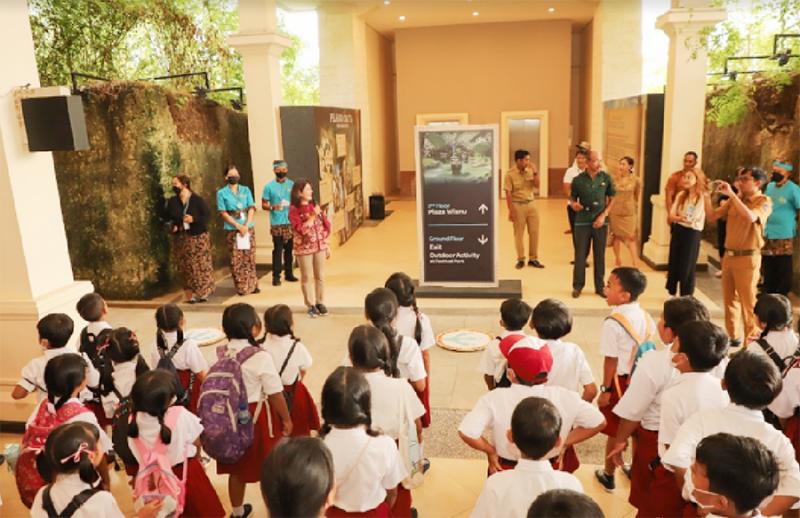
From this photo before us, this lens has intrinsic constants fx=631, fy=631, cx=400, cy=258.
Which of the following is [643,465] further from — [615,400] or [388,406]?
[388,406]

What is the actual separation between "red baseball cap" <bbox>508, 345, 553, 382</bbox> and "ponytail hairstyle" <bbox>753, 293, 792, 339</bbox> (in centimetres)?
149

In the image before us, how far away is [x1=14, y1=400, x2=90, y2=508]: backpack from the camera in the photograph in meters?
2.94

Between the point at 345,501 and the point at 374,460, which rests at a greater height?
the point at 374,460

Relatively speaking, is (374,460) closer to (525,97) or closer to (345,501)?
(345,501)

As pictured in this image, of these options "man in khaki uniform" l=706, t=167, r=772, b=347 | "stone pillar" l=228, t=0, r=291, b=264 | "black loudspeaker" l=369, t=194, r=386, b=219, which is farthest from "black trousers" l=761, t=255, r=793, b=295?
"black loudspeaker" l=369, t=194, r=386, b=219

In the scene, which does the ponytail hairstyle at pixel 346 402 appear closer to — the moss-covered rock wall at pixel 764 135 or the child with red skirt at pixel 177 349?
the child with red skirt at pixel 177 349

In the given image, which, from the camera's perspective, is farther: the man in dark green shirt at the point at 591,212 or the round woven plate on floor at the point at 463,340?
the man in dark green shirt at the point at 591,212

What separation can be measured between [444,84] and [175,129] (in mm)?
9905

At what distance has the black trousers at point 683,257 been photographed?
6.43 metres

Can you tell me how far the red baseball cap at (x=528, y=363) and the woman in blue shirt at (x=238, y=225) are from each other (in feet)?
19.0

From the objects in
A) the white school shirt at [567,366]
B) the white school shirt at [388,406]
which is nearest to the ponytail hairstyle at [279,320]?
the white school shirt at [388,406]

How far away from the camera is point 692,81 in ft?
26.3

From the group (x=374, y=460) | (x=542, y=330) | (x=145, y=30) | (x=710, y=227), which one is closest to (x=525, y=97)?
(x=710, y=227)

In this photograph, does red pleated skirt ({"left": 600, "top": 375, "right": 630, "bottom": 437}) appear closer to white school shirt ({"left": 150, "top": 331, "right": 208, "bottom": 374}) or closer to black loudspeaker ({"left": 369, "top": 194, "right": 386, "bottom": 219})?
white school shirt ({"left": 150, "top": 331, "right": 208, "bottom": 374})
